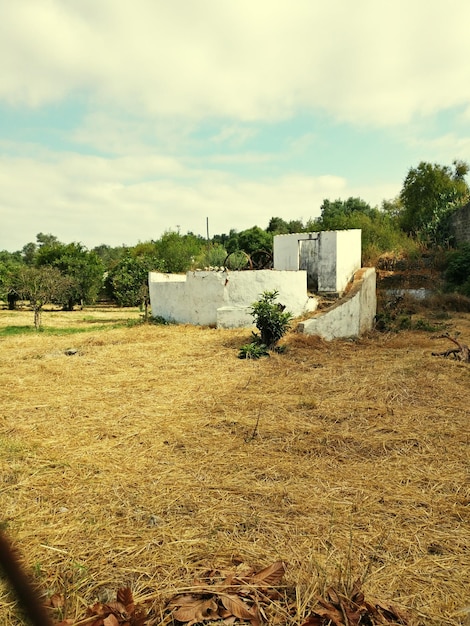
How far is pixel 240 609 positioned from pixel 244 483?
1401mm

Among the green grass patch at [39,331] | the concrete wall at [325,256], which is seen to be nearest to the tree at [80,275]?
the green grass patch at [39,331]

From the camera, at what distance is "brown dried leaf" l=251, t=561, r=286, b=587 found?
2.18 meters

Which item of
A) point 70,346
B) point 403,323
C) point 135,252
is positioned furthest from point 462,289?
point 135,252

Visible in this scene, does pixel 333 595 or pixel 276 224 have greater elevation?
pixel 276 224

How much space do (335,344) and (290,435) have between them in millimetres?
5656

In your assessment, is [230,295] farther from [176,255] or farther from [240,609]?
[176,255]

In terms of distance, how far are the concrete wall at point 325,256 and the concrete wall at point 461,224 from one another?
8208mm

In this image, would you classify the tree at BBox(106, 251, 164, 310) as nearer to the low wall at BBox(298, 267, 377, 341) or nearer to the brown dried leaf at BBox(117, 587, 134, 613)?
the low wall at BBox(298, 267, 377, 341)

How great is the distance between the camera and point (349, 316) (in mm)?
10727

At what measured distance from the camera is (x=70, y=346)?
10453 millimetres

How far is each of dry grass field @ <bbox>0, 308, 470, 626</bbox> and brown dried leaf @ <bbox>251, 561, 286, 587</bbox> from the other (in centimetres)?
10

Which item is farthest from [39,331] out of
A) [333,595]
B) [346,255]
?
[333,595]

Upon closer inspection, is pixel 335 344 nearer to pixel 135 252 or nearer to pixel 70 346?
pixel 70 346

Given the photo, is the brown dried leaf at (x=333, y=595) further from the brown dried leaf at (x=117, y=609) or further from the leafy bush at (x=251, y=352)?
the leafy bush at (x=251, y=352)
